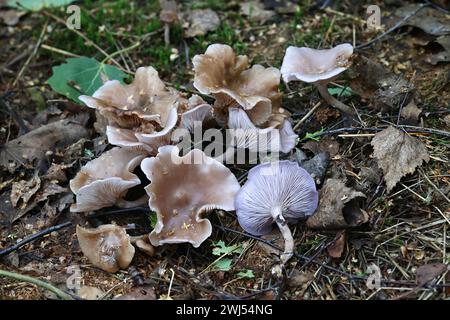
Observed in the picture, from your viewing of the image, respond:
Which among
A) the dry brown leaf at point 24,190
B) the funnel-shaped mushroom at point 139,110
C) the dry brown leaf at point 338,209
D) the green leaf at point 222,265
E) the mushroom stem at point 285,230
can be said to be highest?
Answer: the funnel-shaped mushroom at point 139,110

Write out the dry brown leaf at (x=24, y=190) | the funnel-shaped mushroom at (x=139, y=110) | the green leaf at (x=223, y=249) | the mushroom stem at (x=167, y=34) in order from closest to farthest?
the green leaf at (x=223, y=249) < the funnel-shaped mushroom at (x=139, y=110) < the dry brown leaf at (x=24, y=190) < the mushroom stem at (x=167, y=34)

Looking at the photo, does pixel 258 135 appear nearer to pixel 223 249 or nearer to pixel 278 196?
pixel 278 196

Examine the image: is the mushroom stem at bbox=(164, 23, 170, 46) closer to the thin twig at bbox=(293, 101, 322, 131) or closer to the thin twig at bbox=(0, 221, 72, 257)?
the thin twig at bbox=(293, 101, 322, 131)

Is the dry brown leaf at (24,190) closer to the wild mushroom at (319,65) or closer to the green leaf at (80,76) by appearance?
the green leaf at (80,76)

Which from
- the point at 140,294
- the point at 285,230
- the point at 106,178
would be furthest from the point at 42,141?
the point at 285,230

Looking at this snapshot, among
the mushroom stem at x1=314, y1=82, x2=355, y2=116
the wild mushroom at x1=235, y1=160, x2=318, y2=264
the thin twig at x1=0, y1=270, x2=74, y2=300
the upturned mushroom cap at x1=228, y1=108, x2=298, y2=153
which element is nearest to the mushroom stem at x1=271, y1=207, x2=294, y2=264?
the wild mushroom at x1=235, y1=160, x2=318, y2=264

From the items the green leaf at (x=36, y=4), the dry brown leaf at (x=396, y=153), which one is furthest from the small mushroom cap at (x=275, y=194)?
the green leaf at (x=36, y=4)
